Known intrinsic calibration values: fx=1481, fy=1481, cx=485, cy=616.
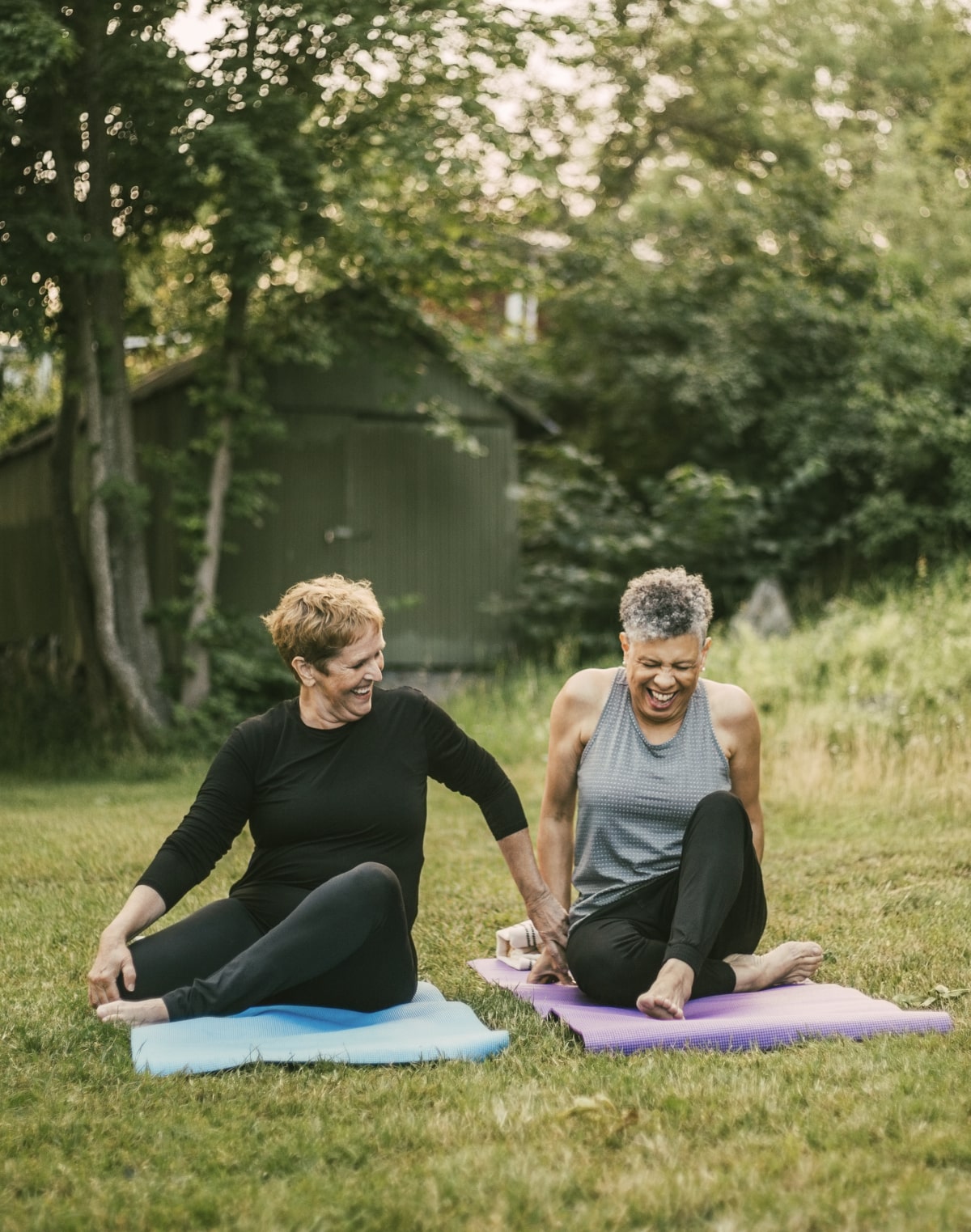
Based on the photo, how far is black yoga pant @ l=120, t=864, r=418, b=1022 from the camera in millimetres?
4195

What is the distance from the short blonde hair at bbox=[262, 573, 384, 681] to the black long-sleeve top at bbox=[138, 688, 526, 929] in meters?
0.26

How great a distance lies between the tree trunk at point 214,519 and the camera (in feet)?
46.6

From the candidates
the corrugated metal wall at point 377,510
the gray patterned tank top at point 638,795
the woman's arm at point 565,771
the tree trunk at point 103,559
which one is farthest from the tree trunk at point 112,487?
the gray patterned tank top at point 638,795

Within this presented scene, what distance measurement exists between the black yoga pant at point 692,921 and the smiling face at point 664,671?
331mm

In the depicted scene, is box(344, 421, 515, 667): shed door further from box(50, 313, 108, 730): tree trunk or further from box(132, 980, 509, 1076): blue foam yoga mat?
box(132, 980, 509, 1076): blue foam yoga mat

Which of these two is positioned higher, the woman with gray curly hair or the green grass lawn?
the woman with gray curly hair

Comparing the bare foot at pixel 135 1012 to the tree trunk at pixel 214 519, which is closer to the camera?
the bare foot at pixel 135 1012

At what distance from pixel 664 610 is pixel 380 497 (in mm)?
12462

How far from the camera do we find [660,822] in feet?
15.4

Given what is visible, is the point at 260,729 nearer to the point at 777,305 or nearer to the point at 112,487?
the point at 112,487

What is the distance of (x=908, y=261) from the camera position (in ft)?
59.9

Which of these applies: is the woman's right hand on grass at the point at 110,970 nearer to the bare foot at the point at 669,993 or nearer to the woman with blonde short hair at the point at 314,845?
the woman with blonde short hair at the point at 314,845

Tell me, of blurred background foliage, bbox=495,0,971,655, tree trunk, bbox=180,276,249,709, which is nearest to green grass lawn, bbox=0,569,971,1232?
tree trunk, bbox=180,276,249,709

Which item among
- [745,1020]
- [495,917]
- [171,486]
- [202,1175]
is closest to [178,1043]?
[202,1175]
